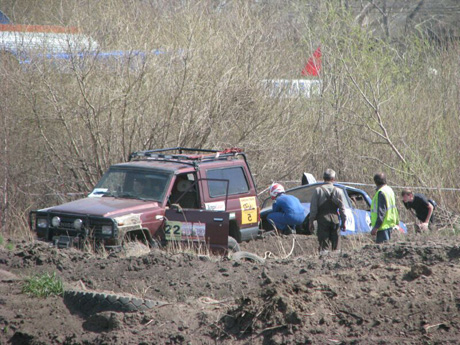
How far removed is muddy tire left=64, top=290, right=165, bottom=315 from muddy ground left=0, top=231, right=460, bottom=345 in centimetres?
4

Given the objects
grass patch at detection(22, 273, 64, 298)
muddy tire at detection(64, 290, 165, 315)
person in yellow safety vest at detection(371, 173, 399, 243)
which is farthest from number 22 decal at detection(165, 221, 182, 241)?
person in yellow safety vest at detection(371, 173, 399, 243)

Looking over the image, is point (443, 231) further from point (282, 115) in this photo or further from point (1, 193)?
point (1, 193)

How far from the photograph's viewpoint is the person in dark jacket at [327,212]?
31.5 ft

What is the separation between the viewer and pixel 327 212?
9.65 meters

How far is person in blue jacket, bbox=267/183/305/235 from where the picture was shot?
10586mm

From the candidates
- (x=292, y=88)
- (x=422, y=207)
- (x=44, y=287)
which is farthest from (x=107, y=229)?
(x=292, y=88)

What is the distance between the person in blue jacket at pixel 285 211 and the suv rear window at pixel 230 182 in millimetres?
680

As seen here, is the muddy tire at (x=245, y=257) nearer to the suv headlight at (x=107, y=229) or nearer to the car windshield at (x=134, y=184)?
the car windshield at (x=134, y=184)

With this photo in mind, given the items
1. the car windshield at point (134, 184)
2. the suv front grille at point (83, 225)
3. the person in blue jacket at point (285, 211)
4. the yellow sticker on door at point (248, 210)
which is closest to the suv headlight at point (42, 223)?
the suv front grille at point (83, 225)

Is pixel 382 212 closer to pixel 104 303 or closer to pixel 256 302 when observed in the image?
pixel 256 302

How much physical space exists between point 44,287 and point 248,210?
14.2 ft

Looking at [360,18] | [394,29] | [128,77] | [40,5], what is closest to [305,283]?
[128,77]

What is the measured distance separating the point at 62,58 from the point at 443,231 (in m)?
8.64

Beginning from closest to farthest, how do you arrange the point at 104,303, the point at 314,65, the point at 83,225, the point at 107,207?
the point at 104,303 < the point at 83,225 < the point at 107,207 < the point at 314,65
